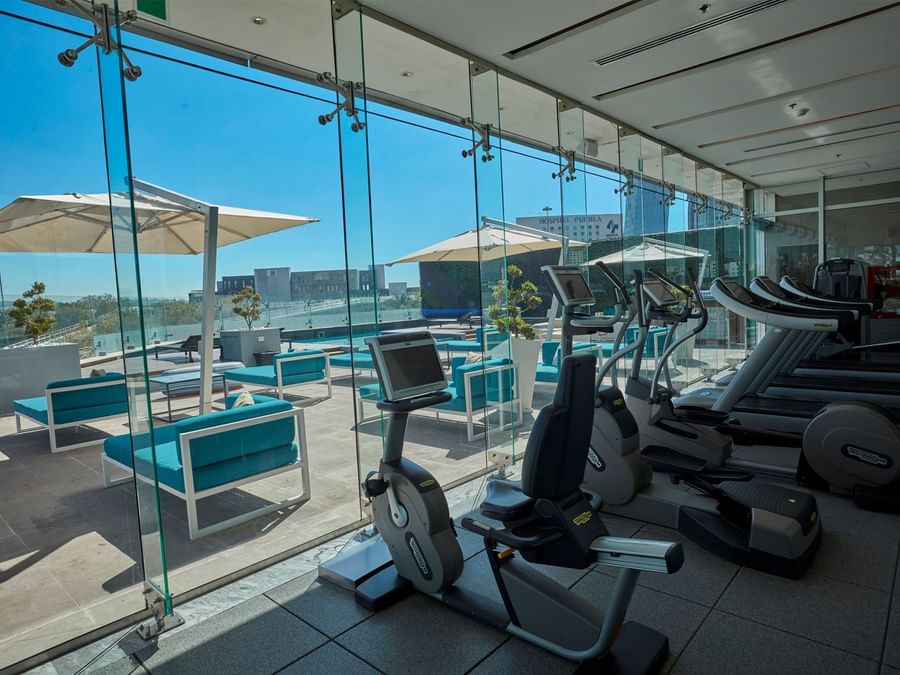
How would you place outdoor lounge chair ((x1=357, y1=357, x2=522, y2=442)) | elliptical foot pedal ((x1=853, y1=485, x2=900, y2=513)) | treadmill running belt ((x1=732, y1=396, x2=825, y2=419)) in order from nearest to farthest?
elliptical foot pedal ((x1=853, y1=485, x2=900, y2=513)), outdoor lounge chair ((x1=357, y1=357, x2=522, y2=442)), treadmill running belt ((x1=732, y1=396, x2=825, y2=419))

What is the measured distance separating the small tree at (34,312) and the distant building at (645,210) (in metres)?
5.52

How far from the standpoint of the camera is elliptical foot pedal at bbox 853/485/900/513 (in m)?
3.27

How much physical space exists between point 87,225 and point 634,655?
2.73 metres

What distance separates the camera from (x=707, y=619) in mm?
2320

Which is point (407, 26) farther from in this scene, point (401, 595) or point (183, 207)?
point (401, 595)

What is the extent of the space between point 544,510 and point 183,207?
92.0 inches

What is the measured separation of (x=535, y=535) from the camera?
206cm

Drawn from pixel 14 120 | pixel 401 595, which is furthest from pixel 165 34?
pixel 401 595

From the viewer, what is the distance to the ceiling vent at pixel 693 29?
3783 millimetres

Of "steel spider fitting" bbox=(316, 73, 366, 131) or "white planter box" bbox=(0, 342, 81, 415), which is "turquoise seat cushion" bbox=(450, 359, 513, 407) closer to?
"steel spider fitting" bbox=(316, 73, 366, 131)

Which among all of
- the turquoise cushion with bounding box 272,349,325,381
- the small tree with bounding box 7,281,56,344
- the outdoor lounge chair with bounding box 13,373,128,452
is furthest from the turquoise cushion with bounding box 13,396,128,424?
the turquoise cushion with bounding box 272,349,325,381

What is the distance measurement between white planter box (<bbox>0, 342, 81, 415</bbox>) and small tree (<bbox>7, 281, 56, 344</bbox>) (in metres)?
0.07

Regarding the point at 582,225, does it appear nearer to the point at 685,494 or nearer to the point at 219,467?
the point at 685,494

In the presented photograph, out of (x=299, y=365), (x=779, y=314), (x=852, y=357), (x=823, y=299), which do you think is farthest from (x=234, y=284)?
(x=852, y=357)
